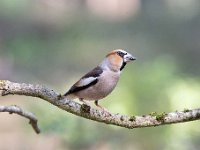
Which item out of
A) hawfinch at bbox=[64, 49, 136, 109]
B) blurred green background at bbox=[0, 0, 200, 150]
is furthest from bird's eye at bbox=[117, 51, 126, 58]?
blurred green background at bbox=[0, 0, 200, 150]

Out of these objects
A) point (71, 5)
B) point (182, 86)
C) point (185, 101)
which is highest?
point (71, 5)

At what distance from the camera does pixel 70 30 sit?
2442 centimetres

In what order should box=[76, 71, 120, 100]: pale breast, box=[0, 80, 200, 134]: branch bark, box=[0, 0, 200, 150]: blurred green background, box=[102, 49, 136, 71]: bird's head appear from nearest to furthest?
box=[0, 80, 200, 134]: branch bark
box=[76, 71, 120, 100]: pale breast
box=[102, 49, 136, 71]: bird's head
box=[0, 0, 200, 150]: blurred green background

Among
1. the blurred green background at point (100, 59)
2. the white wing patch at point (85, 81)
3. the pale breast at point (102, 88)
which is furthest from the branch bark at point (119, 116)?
the blurred green background at point (100, 59)

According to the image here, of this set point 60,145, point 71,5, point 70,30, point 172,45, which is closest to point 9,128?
point 60,145

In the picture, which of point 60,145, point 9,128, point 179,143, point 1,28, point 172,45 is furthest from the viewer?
point 1,28

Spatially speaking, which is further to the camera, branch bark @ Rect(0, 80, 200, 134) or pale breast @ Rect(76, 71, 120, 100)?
pale breast @ Rect(76, 71, 120, 100)

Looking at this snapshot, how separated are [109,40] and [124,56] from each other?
723 inches

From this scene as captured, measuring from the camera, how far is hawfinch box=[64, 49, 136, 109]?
4805mm

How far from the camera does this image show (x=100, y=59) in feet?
65.8

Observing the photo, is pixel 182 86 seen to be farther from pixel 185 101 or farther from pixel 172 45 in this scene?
pixel 172 45

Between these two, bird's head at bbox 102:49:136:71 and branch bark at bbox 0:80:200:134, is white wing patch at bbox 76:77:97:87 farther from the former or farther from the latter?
branch bark at bbox 0:80:200:134

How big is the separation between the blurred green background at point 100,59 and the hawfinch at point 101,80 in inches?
95.3

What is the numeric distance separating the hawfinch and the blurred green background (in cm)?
242
